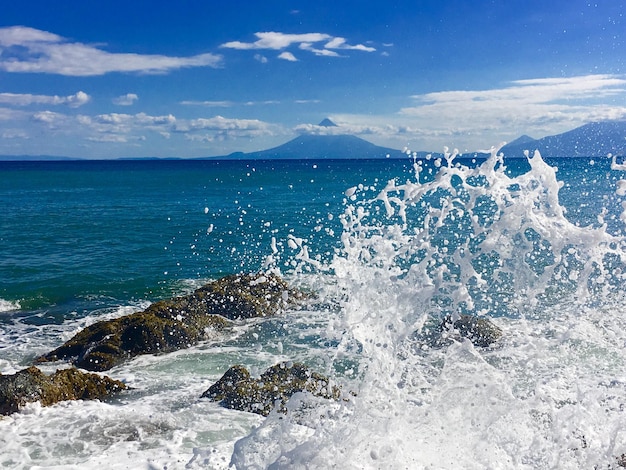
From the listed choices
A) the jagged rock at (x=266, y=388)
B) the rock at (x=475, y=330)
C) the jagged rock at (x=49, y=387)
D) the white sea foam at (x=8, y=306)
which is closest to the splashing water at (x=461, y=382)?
the rock at (x=475, y=330)

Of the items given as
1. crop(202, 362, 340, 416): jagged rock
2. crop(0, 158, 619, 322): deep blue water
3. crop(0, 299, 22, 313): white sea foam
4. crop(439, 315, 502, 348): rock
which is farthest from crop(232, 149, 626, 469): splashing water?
crop(0, 299, 22, 313): white sea foam

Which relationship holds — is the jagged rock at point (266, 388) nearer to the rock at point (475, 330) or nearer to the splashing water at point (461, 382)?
the splashing water at point (461, 382)

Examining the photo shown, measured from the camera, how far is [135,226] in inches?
1404

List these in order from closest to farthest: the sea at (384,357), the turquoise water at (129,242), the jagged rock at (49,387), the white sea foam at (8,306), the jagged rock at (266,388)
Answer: the sea at (384,357) < the jagged rock at (49,387) < the jagged rock at (266,388) < the white sea foam at (8,306) < the turquoise water at (129,242)

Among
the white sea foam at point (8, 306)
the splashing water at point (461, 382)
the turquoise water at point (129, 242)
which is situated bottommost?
the white sea foam at point (8, 306)

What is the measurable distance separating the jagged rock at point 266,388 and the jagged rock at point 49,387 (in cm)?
206

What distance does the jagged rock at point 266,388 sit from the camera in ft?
33.6

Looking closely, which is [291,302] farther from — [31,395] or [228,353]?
[31,395]

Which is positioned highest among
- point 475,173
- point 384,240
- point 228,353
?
point 475,173

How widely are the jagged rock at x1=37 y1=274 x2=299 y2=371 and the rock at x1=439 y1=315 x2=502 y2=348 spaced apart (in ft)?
17.8

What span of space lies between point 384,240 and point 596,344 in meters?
5.70

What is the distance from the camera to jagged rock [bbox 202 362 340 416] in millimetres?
10227

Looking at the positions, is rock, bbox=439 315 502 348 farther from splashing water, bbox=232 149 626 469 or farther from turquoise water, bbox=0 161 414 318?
turquoise water, bbox=0 161 414 318

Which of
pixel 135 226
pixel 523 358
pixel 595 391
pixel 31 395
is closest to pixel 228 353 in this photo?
pixel 31 395
